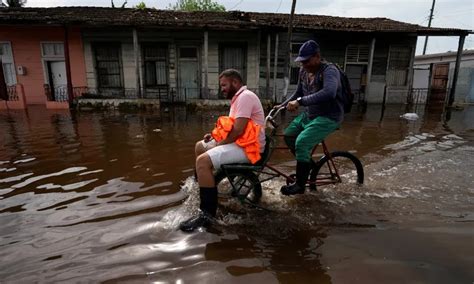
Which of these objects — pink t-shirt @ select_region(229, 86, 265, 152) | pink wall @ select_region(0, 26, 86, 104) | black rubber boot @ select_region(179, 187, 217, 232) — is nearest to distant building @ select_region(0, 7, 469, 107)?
pink wall @ select_region(0, 26, 86, 104)

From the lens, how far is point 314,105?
157 inches

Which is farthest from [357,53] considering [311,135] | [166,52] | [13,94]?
[13,94]

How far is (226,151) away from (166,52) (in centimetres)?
1373

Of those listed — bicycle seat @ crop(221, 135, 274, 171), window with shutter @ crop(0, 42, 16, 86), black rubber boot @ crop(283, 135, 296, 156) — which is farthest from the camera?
window with shutter @ crop(0, 42, 16, 86)

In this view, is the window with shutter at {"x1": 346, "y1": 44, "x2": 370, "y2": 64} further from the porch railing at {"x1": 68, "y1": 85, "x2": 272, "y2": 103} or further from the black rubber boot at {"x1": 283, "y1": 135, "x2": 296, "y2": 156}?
the black rubber boot at {"x1": 283, "y1": 135, "x2": 296, "y2": 156}

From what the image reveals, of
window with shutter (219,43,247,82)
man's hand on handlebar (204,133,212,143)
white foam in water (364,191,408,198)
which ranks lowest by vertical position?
white foam in water (364,191,408,198)

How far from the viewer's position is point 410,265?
9.45ft

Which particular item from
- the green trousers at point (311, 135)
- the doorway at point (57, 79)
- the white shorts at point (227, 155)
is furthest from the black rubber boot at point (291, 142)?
the doorway at point (57, 79)

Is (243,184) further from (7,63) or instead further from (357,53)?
(7,63)

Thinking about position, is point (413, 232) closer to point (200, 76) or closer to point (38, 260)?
point (38, 260)

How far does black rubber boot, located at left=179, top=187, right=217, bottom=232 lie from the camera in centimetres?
344

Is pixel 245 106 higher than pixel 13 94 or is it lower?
higher

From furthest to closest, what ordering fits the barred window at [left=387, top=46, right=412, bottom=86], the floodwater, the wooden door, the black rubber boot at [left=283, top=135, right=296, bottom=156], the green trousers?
1. the wooden door
2. the barred window at [left=387, top=46, right=412, bottom=86]
3. the black rubber boot at [left=283, top=135, right=296, bottom=156]
4. the green trousers
5. the floodwater

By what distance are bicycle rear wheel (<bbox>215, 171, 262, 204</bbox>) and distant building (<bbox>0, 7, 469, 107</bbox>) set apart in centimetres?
1120
